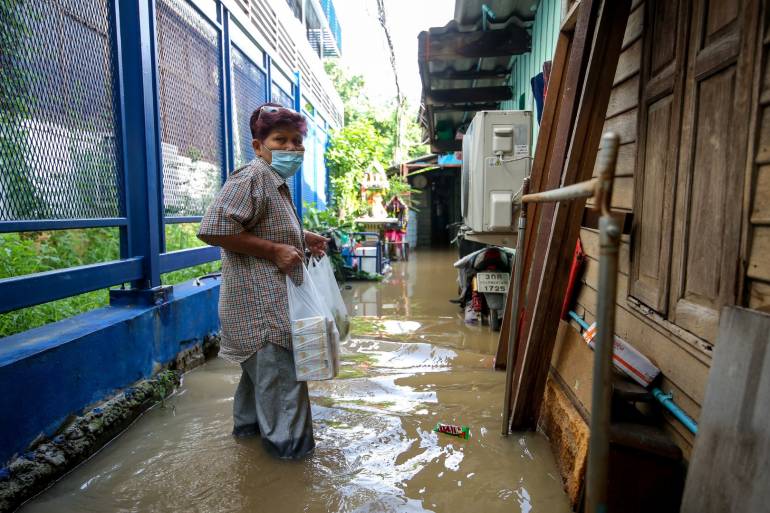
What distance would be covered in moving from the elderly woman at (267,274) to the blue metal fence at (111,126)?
0.94 m

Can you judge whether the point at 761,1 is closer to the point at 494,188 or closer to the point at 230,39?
the point at 494,188

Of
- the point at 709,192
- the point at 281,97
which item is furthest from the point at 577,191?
the point at 281,97

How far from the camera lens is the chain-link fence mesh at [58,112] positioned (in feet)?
7.55

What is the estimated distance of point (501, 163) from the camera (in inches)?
174

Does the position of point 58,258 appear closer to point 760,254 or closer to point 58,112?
point 58,112

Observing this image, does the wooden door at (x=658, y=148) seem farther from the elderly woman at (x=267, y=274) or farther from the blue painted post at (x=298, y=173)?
the blue painted post at (x=298, y=173)

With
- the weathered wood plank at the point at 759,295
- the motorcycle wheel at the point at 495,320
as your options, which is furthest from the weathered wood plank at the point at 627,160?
the motorcycle wheel at the point at 495,320

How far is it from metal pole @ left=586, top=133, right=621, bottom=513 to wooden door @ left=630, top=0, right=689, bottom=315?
132cm

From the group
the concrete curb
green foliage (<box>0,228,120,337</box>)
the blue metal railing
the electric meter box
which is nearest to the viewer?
the concrete curb

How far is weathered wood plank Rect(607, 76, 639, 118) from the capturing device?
251 cm

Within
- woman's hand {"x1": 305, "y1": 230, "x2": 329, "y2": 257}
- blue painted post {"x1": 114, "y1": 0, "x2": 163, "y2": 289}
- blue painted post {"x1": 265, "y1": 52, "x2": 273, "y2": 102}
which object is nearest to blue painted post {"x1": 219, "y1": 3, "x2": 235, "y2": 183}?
blue painted post {"x1": 114, "y1": 0, "x2": 163, "y2": 289}

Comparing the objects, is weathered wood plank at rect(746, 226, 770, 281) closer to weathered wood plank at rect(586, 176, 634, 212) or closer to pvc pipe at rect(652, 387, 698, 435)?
pvc pipe at rect(652, 387, 698, 435)

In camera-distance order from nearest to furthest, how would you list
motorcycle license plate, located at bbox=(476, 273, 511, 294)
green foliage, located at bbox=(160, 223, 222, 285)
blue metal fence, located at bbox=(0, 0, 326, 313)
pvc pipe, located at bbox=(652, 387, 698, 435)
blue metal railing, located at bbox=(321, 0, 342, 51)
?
pvc pipe, located at bbox=(652, 387, 698, 435), blue metal fence, located at bbox=(0, 0, 326, 313), motorcycle license plate, located at bbox=(476, 273, 511, 294), green foliage, located at bbox=(160, 223, 222, 285), blue metal railing, located at bbox=(321, 0, 342, 51)

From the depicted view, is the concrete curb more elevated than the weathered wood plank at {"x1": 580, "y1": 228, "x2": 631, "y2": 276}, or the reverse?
the weathered wood plank at {"x1": 580, "y1": 228, "x2": 631, "y2": 276}
